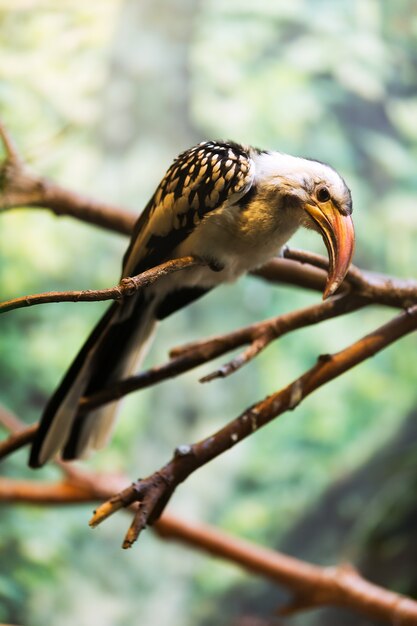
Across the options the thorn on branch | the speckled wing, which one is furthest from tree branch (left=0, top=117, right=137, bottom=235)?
the thorn on branch

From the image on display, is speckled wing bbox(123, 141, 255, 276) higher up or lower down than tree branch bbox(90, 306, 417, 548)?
higher up

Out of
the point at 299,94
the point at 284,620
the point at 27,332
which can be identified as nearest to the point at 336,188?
the point at 27,332

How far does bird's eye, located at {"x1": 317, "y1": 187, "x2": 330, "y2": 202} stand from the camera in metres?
0.87

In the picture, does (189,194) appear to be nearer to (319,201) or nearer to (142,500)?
(319,201)

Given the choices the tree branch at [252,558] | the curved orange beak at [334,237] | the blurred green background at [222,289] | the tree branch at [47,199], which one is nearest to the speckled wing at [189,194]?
the curved orange beak at [334,237]

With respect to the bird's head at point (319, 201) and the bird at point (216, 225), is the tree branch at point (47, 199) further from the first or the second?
the bird's head at point (319, 201)

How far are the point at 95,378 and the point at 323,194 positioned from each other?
0.55 meters

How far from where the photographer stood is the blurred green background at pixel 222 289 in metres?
2.25

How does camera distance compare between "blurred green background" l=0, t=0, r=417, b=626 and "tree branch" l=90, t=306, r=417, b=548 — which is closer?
"tree branch" l=90, t=306, r=417, b=548

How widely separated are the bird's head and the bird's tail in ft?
1.16

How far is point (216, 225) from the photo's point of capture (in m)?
0.95

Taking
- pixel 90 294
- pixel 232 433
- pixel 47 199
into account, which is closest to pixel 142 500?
pixel 232 433

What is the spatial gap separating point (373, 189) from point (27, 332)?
1396 mm

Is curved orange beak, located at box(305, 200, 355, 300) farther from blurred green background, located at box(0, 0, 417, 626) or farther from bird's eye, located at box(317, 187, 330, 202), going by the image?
blurred green background, located at box(0, 0, 417, 626)
